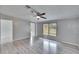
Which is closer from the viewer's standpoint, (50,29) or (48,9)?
(48,9)

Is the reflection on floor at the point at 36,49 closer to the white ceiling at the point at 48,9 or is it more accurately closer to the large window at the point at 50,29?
the large window at the point at 50,29

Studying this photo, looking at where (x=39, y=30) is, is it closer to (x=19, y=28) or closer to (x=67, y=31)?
(x=19, y=28)

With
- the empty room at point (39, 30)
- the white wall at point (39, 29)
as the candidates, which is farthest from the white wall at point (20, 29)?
the white wall at point (39, 29)

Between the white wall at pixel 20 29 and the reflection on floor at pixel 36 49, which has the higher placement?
the white wall at pixel 20 29

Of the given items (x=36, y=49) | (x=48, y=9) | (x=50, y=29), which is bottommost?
(x=36, y=49)

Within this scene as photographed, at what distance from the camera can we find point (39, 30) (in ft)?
25.1

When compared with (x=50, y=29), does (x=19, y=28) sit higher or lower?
higher

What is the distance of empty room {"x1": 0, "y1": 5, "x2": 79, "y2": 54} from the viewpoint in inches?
152

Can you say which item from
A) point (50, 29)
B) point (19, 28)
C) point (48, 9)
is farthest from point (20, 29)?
point (48, 9)

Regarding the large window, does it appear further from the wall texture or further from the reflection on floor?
the wall texture

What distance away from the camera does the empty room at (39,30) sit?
3862mm
